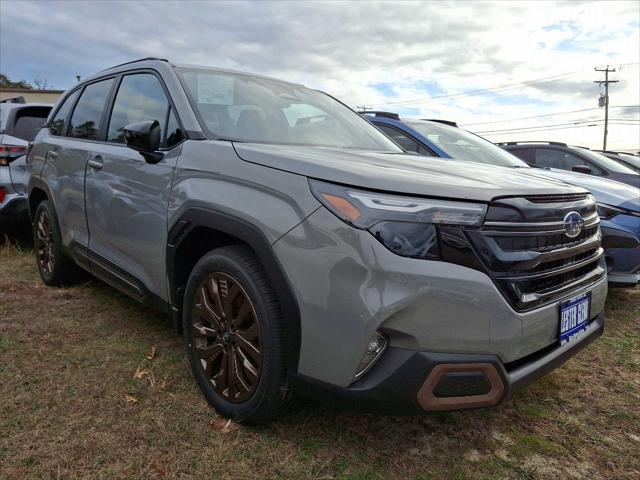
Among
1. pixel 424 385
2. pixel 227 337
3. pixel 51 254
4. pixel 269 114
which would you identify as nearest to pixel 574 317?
pixel 424 385

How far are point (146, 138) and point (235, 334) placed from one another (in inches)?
44.7

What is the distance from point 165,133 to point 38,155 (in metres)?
2.42

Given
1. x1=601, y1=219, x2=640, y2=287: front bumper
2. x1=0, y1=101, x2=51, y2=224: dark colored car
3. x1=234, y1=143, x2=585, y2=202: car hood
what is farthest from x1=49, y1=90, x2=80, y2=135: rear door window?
x1=601, y1=219, x2=640, y2=287: front bumper

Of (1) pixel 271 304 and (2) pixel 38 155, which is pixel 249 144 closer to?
(1) pixel 271 304

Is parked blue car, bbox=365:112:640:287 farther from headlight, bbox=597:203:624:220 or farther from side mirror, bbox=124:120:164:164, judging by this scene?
Result: side mirror, bbox=124:120:164:164

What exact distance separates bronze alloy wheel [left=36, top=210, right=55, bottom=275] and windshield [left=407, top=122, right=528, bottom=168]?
11.4 feet

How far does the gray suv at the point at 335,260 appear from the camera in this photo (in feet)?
5.70

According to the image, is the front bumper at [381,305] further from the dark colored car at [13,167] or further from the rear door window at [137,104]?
the dark colored car at [13,167]

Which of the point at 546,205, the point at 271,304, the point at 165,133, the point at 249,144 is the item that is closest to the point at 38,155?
the point at 165,133

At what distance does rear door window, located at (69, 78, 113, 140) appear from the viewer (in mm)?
3598

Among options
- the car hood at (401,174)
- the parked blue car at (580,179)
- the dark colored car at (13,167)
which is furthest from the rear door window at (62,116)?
the parked blue car at (580,179)

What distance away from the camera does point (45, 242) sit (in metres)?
4.46

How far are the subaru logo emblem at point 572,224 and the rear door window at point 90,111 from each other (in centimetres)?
305

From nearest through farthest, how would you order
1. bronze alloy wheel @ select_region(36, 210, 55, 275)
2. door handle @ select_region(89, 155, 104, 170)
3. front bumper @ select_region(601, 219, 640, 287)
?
door handle @ select_region(89, 155, 104, 170) → front bumper @ select_region(601, 219, 640, 287) → bronze alloy wheel @ select_region(36, 210, 55, 275)
